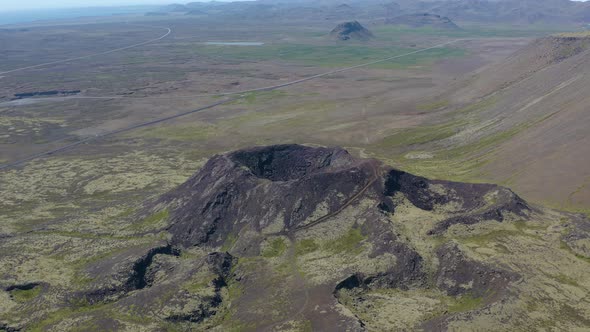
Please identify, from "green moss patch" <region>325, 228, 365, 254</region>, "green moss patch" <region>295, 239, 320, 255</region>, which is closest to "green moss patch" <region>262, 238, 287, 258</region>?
"green moss patch" <region>295, 239, 320, 255</region>

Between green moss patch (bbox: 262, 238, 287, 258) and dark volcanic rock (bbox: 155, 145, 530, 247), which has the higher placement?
dark volcanic rock (bbox: 155, 145, 530, 247)

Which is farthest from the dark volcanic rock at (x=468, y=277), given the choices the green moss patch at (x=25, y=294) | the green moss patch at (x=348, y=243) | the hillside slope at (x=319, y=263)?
the green moss patch at (x=25, y=294)

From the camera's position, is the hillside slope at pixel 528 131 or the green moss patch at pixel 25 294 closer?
the green moss patch at pixel 25 294

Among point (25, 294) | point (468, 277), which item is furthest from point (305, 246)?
point (25, 294)

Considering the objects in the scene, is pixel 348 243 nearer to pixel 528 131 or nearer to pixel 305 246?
pixel 305 246

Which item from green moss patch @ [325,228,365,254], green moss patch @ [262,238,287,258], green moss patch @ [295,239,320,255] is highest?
green moss patch @ [325,228,365,254]

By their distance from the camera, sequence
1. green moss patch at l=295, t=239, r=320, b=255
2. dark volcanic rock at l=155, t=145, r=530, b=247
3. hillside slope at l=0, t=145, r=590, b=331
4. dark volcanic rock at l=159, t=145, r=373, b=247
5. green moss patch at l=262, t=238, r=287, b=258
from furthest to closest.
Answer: dark volcanic rock at l=159, t=145, r=373, b=247
dark volcanic rock at l=155, t=145, r=530, b=247
green moss patch at l=262, t=238, r=287, b=258
green moss patch at l=295, t=239, r=320, b=255
hillside slope at l=0, t=145, r=590, b=331

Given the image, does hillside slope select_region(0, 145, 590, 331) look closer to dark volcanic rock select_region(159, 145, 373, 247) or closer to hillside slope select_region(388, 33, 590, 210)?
dark volcanic rock select_region(159, 145, 373, 247)

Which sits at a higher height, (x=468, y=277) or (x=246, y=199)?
(x=246, y=199)

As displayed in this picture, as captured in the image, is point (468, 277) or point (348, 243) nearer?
point (468, 277)

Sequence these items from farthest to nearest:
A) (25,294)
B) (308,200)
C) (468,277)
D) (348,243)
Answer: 1. (308,200)
2. (348,243)
3. (25,294)
4. (468,277)

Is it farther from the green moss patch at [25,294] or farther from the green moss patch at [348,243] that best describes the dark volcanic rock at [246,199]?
the green moss patch at [25,294]

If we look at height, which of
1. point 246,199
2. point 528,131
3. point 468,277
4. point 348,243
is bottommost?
point 348,243
